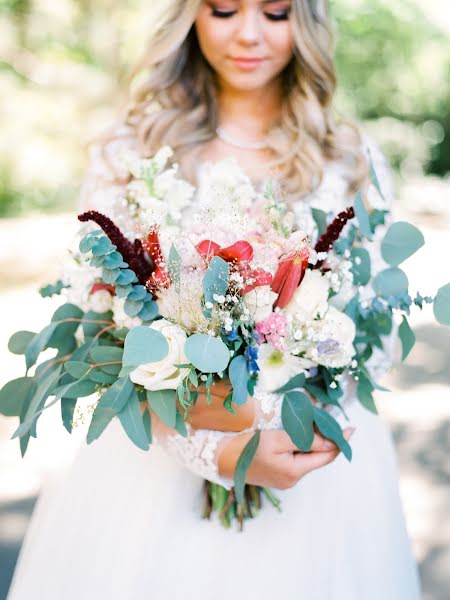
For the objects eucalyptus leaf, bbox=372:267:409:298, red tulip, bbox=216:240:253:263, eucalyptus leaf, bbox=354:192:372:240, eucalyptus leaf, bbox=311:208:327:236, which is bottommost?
red tulip, bbox=216:240:253:263

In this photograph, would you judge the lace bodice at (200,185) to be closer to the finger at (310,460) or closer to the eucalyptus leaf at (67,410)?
the finger at (310,460)

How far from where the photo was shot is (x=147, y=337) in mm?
1177

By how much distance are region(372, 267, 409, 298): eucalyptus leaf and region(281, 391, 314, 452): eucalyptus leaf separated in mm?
308

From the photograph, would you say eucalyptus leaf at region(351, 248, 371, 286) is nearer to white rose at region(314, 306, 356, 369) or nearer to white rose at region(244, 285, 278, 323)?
white rose at region(314, 306, 356, 369)

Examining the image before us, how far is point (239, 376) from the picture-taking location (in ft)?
4.19

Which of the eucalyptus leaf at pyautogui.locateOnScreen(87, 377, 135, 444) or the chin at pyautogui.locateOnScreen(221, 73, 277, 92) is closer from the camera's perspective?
the eucalyptus leaf at pyautogui.locateOnScreen(87, 377, 135, 444)

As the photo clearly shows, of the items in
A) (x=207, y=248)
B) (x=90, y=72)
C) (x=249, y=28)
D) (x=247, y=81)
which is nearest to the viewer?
(x=207, y=248)

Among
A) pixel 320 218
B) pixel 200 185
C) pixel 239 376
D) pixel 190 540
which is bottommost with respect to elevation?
pixel 190 540

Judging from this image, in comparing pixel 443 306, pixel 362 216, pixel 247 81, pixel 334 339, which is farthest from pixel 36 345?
pixel 247 81

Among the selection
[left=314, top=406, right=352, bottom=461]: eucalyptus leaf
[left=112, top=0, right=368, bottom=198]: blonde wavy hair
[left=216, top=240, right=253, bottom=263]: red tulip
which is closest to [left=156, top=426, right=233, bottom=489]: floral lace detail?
[left=314, top=406, right=352, bottom=461]: eucalyptus leaf

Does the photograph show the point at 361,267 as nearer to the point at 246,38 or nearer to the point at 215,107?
the point at 246,38

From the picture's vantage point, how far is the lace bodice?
163 cm

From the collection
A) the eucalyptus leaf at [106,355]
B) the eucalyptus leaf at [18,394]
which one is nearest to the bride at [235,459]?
the eucalyptus leaf at [106,355]

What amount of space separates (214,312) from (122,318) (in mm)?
316
